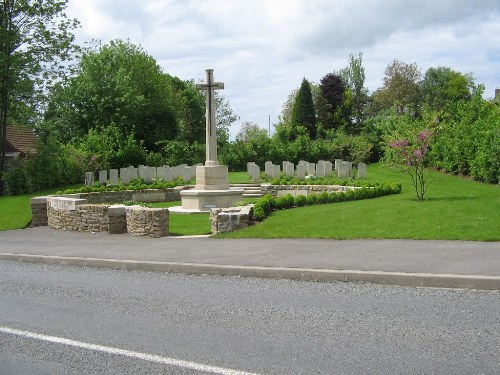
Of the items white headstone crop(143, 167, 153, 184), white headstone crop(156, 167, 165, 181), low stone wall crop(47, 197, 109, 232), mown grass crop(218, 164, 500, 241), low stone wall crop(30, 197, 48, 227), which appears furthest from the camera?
white headstone crop(156, 167, 165, 181)

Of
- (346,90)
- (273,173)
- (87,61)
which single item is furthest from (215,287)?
(346,90)

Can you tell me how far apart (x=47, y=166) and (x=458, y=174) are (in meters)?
21.4

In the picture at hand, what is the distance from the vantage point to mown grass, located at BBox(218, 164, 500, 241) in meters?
11.8

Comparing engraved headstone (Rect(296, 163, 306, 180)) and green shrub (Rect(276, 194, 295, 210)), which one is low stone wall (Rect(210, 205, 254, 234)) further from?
engraved headstone (Rect(296, 163, 306, 180))

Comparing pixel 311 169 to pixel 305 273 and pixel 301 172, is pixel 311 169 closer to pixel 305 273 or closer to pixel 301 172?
pixel 301 172

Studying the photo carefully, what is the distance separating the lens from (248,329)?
20.2ft

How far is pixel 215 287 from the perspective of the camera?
8.51 m

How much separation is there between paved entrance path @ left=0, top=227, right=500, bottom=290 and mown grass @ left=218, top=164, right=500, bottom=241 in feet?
2.13

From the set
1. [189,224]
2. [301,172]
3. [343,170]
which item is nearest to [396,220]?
[189,224]

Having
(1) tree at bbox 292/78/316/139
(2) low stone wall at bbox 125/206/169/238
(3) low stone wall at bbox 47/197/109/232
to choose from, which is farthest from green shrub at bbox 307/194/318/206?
(1) tree at bbox 292/78/316/139

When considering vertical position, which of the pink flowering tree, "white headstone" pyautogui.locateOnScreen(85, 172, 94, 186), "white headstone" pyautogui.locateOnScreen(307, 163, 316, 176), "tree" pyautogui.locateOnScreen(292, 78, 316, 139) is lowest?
"white headstone" pyautogui.locateOnScreen(85, 172, 94, 186)

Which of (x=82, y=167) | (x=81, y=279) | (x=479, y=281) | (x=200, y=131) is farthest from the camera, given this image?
(x=200, y=131)

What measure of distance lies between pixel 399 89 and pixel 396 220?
5322cm

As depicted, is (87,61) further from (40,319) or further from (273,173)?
(40,319)
